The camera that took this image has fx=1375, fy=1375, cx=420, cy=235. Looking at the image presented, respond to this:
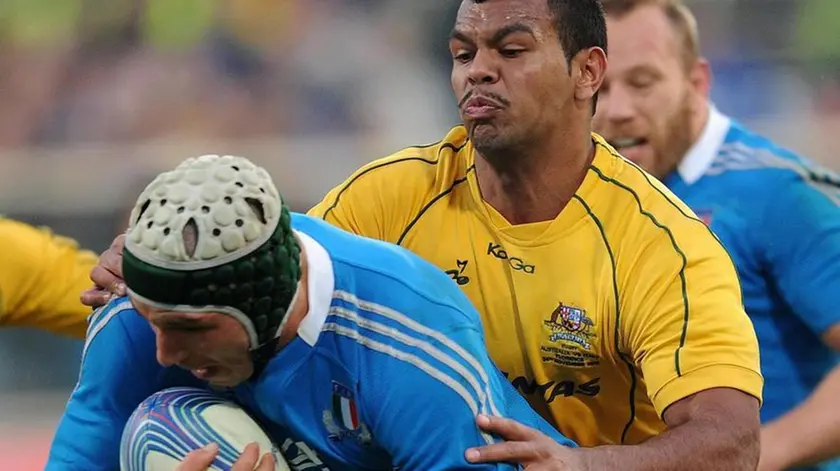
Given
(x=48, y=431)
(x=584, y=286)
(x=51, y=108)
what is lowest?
(x=48, y=431)

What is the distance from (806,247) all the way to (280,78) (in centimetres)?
357

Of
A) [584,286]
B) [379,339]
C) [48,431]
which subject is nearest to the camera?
[379,339]

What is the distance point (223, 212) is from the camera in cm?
200

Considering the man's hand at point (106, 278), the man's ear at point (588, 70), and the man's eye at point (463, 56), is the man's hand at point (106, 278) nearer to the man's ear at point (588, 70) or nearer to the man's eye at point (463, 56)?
the man's eye at point (463, 56)

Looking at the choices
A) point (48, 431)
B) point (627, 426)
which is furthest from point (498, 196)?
point (48, 431)

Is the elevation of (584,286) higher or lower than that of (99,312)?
higher

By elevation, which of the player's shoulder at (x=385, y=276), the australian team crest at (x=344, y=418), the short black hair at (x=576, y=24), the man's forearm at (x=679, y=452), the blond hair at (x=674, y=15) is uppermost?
the blond hair at (x=674, y=15)

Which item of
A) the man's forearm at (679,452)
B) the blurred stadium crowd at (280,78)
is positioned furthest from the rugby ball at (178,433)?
the blurred stadium crowd at (280,78)

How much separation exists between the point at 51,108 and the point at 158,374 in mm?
4157

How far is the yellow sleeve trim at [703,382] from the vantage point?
2436mm

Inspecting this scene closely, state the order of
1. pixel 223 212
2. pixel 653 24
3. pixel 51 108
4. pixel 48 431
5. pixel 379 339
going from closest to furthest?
pixel 223 212, pixel 379 339, pixel 653 24, pixel 48 431, pixel 51 108

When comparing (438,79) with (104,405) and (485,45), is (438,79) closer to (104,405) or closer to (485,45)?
(485,45)

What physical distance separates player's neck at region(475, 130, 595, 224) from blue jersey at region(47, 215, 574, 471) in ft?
1.46

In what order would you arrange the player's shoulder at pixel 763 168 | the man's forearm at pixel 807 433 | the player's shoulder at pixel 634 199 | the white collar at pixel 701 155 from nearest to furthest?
the player's shoulder at pixel 634 199, the man's forearm at pixel 807 433, the player's shoulder at pixel 763 168, the white collar at pixel 701 155
